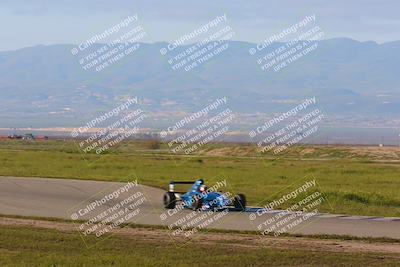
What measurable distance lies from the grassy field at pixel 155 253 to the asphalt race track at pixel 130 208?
3.99 meters

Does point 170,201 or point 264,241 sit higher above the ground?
point 264,241

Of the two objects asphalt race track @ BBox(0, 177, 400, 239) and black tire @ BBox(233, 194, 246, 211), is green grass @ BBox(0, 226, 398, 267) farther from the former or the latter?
black tire @ BBox(233, 194, 246, 211)

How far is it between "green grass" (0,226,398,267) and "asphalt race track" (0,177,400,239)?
4.47 meters

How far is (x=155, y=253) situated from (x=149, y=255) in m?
0.42

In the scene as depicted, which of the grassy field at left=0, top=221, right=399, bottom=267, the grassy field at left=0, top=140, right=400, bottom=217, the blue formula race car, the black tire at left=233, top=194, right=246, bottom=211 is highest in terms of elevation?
the grassy field at left=0, top=221, right=399, bottom=267

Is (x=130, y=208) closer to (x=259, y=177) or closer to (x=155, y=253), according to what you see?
(x=155, y=253)

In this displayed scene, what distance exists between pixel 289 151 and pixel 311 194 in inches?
3274

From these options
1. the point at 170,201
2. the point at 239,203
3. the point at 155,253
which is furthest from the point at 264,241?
the point at 170,201

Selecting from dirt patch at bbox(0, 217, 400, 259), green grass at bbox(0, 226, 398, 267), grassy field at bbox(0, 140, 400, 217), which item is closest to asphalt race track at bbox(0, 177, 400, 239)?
dirt patch at bbox(0, 217, 400, 259)

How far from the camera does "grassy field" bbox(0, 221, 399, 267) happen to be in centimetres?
1806

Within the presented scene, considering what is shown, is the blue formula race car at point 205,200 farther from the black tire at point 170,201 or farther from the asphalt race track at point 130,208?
the asphalt race track at point 130,208

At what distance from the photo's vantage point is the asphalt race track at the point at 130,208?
25.8m

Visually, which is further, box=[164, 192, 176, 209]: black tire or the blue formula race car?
box=[164, 192, 176, 209]: black tire

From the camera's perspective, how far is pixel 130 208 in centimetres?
3080
